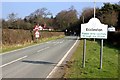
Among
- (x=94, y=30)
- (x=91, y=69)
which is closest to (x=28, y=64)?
(x=91, y=69)

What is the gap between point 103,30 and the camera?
15.2 metres

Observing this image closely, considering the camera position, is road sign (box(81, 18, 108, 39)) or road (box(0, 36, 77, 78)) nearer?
road (box(0, 36, 77, 78))

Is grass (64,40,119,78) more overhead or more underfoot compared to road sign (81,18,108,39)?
more underfoot

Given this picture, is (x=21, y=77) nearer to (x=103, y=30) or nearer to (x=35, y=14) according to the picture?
(x=103, y=30)

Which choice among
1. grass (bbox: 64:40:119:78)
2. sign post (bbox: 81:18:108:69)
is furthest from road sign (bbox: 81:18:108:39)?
grass (bbox: 64:40:119:78)

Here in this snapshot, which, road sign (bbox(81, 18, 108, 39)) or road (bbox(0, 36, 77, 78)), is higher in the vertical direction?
road sign (bbox(81, 18, 108, 39))

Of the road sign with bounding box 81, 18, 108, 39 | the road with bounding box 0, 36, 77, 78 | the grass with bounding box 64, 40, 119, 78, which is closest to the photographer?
the grass with bounding box 64, 40, 119, 78

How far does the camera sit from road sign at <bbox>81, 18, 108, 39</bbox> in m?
15.1

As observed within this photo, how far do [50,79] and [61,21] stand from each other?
12985 centimetres

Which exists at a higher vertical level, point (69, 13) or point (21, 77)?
point (69, 13)

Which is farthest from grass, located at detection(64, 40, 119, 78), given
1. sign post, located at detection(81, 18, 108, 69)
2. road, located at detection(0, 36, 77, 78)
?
sign post, located at detection(81, 18, 108, 69)

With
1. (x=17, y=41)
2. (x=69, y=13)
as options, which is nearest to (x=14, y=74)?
(x=17, y=41)

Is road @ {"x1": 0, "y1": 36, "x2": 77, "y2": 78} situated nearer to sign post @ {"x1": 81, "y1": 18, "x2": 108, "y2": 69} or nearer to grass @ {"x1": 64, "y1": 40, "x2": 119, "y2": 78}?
grass @ {"x1": 64, "y1": 40, "x2": 119, "y2": 78}

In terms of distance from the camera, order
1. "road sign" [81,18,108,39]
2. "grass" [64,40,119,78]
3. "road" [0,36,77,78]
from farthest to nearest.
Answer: "road sign" [81,18,108,39]
"road" [0,36,77,78]
"grass" [64,40,119,78]
